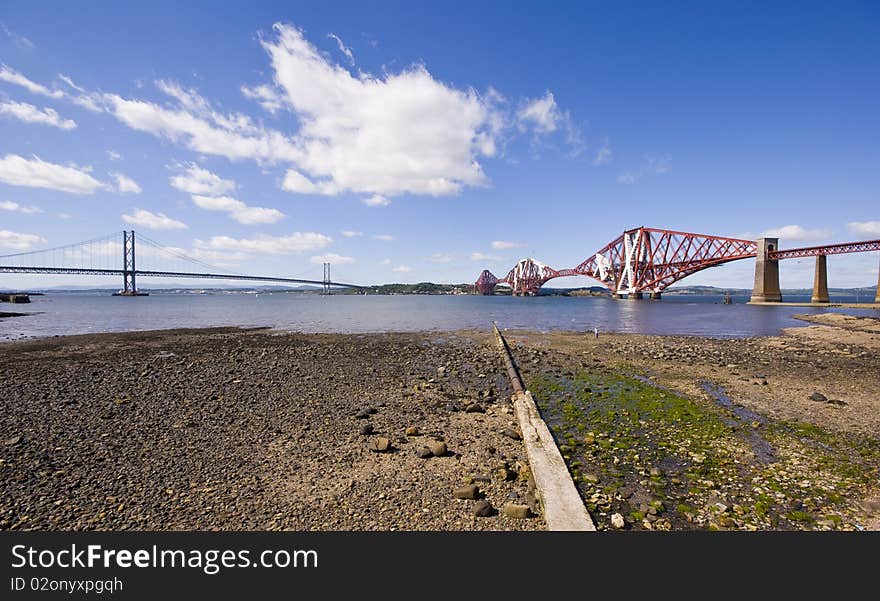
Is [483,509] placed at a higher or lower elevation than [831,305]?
lower

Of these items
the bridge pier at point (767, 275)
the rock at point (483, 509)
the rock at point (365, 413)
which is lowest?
the rock at point (365, 413)

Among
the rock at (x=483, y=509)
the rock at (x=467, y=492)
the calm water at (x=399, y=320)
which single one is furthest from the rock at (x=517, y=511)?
the calm water at (x=399, y=320)

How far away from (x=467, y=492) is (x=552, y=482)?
4.17 feet

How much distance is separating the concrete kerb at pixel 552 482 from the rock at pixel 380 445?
2.61 metres

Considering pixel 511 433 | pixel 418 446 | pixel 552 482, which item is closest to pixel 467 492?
pixel 552 482

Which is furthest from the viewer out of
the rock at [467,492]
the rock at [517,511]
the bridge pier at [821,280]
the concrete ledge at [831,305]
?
the bridge pier at [821,280]

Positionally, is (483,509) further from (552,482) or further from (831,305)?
(831,305)

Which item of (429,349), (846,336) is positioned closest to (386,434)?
(429,349)

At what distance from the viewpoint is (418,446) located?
7535 millimetres

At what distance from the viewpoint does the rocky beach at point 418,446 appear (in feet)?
16.5

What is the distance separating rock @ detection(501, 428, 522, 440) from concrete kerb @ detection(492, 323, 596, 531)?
151 millimetres

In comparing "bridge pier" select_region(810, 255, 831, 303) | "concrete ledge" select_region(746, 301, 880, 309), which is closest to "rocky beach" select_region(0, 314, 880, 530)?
"concrete ledge" select_region(746, 301, 880, 309)

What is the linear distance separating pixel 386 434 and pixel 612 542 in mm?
4946

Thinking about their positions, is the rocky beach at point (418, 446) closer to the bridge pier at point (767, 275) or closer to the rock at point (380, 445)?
the rock at point (380, 445)
